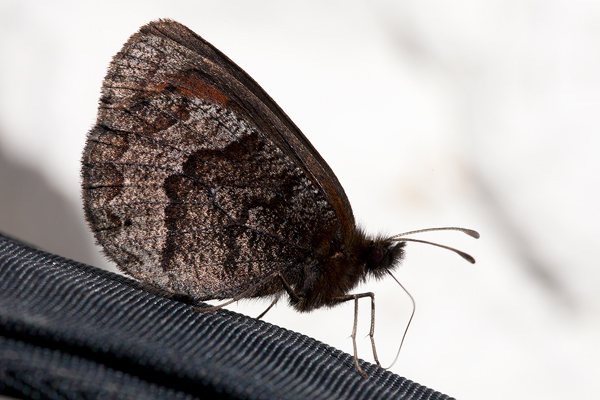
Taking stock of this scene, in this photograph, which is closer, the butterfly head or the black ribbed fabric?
the black ribbed fabric

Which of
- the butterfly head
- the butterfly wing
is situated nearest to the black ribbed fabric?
the butterfly wing

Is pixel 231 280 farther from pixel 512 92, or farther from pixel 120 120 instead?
pixel 512 92

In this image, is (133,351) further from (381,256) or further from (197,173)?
(381,256)

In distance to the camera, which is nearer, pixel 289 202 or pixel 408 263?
pixel 289 202

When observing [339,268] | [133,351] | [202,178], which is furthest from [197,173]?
[133,351]

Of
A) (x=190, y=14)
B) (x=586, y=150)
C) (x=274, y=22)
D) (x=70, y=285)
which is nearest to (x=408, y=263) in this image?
(x=586, y=150)

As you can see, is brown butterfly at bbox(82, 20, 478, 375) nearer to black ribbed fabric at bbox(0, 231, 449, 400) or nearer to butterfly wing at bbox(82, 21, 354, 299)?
butterfly wing at bbox(82, 21, 354, 299)
